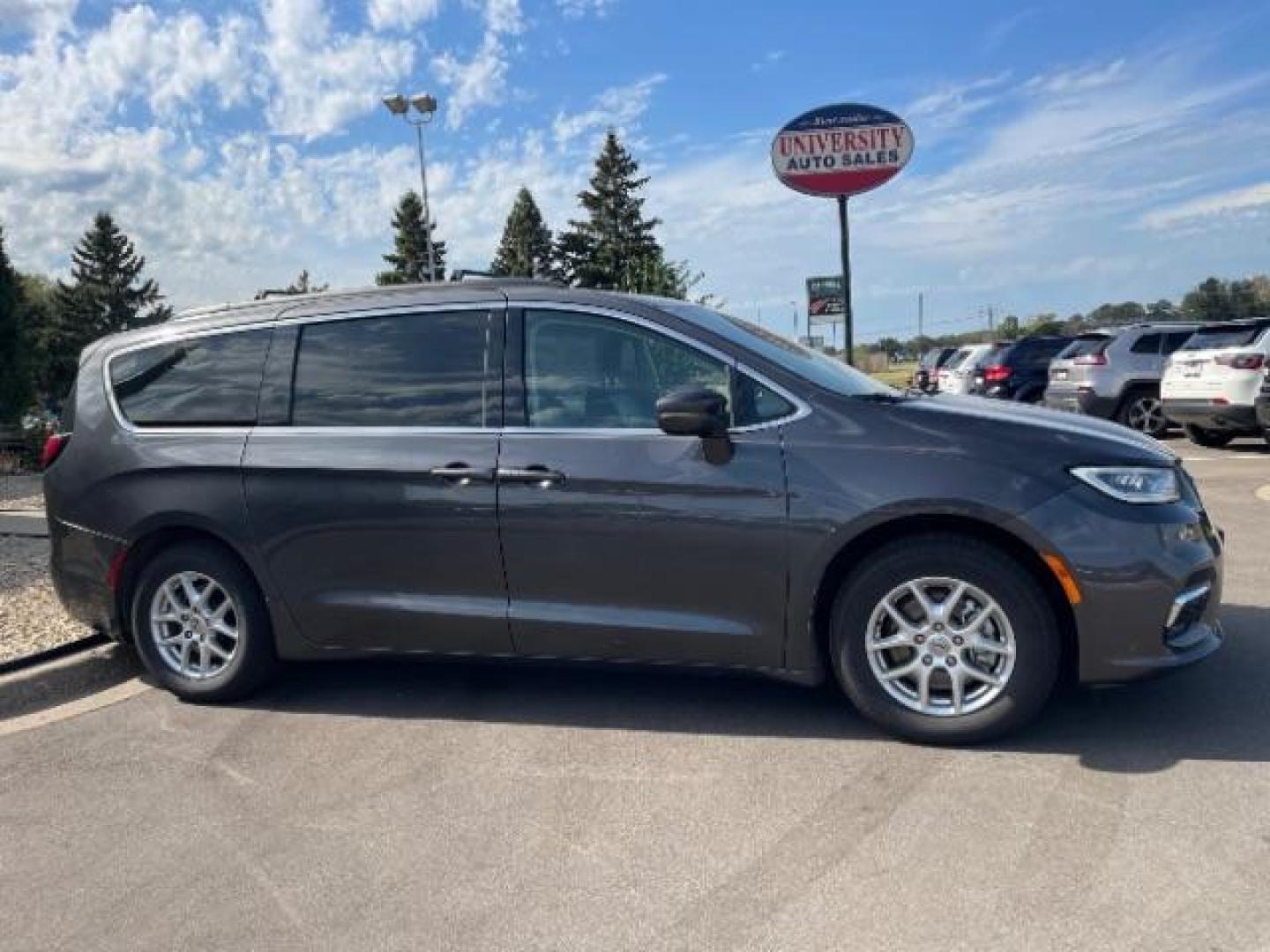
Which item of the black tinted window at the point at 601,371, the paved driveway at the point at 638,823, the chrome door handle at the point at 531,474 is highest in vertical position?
the black tinted window at the point at 601,371

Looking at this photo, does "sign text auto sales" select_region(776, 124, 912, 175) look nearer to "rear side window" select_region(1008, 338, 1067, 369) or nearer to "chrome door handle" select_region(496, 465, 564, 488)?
"rear side window" select_region(1008, 338, 1067, 369)

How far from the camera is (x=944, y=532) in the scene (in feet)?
12.6

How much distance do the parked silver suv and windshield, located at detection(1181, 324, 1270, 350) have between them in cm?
177

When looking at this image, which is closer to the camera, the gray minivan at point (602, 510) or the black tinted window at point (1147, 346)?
the gray minivan at point (602, 510)

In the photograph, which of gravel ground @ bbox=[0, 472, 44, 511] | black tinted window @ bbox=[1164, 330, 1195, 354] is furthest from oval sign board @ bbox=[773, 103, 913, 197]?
gravel ground @ bbox=[0, 472, 44, 511]

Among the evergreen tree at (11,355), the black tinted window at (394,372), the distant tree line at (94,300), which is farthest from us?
the distant tree line at (94,300)

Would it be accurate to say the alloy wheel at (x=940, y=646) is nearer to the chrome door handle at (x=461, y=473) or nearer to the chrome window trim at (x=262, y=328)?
the chrome door handle at (x=461, y=473)

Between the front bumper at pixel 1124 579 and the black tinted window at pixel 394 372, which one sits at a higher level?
the black tinted window at pixel 394 372

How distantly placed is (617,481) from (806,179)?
12.5m

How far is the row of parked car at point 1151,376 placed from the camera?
12.2 m

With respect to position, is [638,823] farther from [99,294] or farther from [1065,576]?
[99,294]

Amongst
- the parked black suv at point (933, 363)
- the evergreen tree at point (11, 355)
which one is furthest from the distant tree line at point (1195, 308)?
the evergreen tree at point (11, 355)

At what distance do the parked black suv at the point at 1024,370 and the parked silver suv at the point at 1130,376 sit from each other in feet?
11.8

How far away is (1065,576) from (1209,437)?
11.7 m
